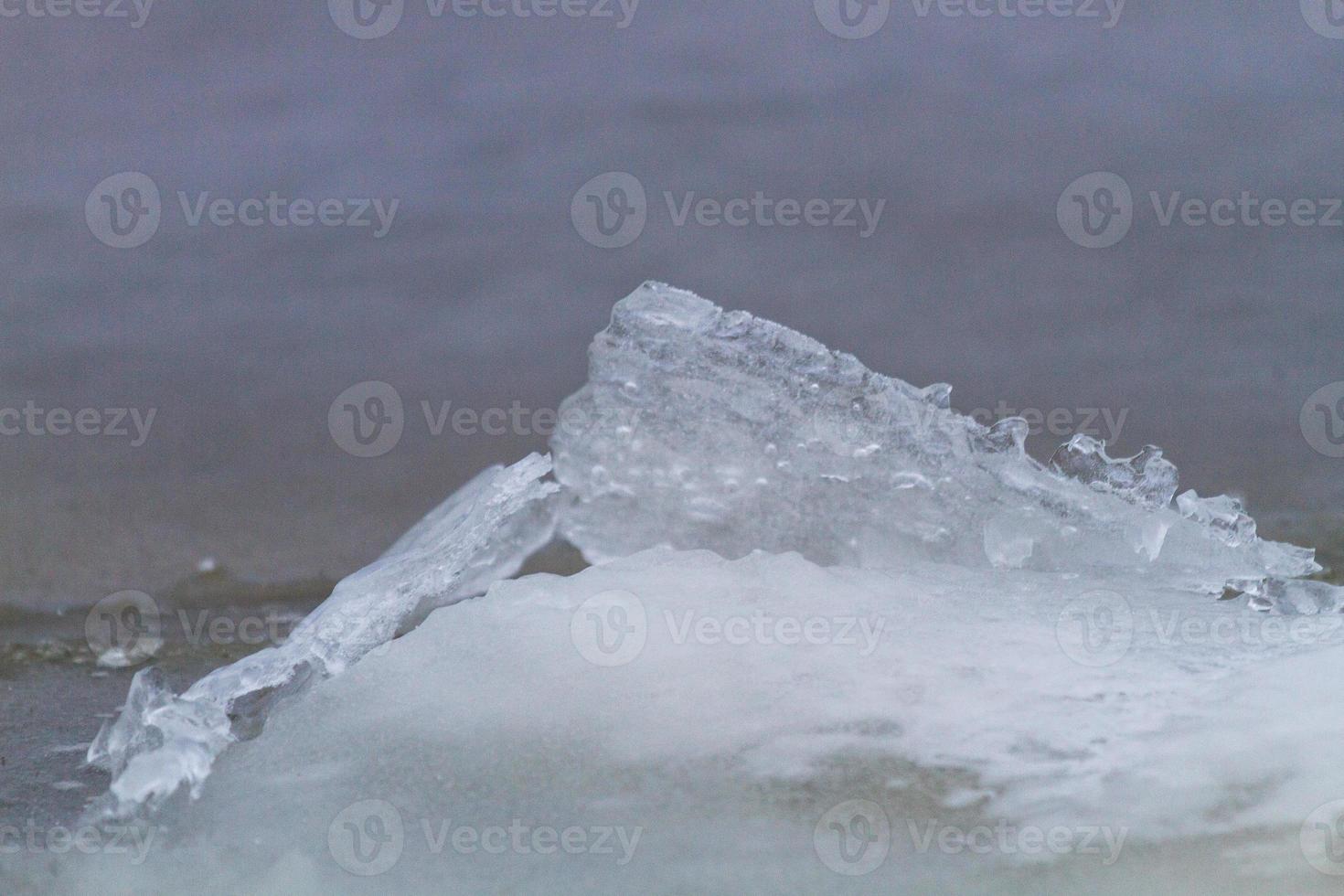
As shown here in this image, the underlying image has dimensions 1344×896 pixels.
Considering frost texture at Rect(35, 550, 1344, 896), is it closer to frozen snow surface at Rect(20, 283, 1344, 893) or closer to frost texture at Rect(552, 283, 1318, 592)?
frozen snow surface at Rect(20, 283, 1344, 893)

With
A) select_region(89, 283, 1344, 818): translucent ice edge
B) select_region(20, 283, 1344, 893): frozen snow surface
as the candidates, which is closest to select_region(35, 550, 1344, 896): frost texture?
select_region(20, 283, 1344, 893): frozen snow surface

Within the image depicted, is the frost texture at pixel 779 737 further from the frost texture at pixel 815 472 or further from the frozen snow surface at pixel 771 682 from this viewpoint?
the frost texture at pixel 815 472

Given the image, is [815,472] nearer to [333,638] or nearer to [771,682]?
[771,682]

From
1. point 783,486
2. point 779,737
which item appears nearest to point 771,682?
point 779,737

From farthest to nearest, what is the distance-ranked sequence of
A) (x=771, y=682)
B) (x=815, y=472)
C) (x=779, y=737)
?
(x=815, y=472) < (x=771, y=682) < (x=779, y=737)

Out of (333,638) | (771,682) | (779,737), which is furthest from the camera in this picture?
(333,638)

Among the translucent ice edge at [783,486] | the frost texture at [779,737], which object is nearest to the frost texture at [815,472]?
the translucent ice edge at [783,486]
